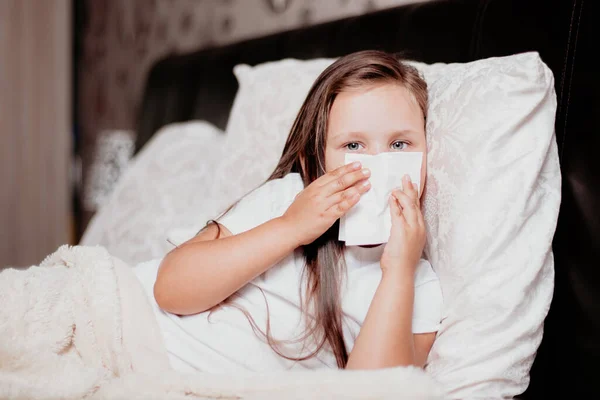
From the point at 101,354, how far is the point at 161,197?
2.84 ft

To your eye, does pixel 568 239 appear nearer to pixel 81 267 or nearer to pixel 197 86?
pixel 81 267

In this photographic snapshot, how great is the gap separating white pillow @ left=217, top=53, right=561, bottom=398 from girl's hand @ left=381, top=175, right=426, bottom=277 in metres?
0.07

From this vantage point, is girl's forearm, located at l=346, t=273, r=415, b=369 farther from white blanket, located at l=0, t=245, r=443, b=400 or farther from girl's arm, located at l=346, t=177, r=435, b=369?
A: white blanket, located at l=0, t=245, r=443, b=400

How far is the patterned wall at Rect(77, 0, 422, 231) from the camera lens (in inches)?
83.9

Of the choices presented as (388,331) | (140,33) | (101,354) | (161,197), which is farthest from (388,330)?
(140,33)

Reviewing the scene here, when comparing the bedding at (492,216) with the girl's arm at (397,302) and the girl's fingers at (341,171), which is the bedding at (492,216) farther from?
the girl's fingers at (341,171)

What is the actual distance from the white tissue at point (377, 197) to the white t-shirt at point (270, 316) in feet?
0.41

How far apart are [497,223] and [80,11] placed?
10.5ft

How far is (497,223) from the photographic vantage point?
92 cm

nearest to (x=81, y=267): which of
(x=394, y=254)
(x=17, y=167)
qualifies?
(x=394, y=254)

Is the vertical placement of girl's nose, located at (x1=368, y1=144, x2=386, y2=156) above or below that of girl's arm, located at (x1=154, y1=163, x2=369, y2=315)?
above

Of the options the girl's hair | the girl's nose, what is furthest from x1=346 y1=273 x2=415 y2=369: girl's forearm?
the girl's nose

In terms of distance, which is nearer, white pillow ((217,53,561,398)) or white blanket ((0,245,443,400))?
white blanket ((0,245,443,400))

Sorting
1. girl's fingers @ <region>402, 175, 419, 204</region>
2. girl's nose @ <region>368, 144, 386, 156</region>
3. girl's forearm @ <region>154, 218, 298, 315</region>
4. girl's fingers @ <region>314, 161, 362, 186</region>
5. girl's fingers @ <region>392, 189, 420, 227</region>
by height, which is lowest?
girl's forearm @ <region>154, 218, 298, 315</region>
